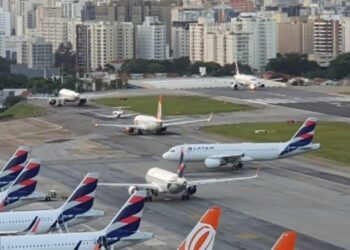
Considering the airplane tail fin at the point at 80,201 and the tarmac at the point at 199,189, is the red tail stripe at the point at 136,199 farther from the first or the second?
the tarmac at the point at 199,189

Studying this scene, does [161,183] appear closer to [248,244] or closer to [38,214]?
[248,244]

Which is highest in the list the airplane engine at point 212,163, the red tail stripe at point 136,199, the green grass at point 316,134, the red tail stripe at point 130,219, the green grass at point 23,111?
the red tail stripe at point 136,199

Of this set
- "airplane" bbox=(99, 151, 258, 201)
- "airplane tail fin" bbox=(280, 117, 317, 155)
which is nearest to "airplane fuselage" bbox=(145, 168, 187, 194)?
"airplane" bbox=(99, 151, 258, 201)

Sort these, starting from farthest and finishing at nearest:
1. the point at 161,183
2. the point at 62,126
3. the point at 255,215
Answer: the point at 62,126 < the point at 161,183 < the point at 255,215

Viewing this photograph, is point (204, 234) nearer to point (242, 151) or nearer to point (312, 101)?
point (242, 151)

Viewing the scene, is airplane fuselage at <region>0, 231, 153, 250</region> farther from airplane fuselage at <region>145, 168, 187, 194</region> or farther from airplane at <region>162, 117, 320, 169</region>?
airplane at <region>162, 117, 320, 169</region>

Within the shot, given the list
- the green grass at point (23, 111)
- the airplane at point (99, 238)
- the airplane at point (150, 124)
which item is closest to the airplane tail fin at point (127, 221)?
the airplane at point (99, 238)

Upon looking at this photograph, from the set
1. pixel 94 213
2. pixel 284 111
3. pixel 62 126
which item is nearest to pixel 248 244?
pixel 94 213

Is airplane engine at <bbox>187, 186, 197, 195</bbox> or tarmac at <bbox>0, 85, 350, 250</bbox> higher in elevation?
airplane engine at <bbox>187, 186, 197, 195</bbox>
